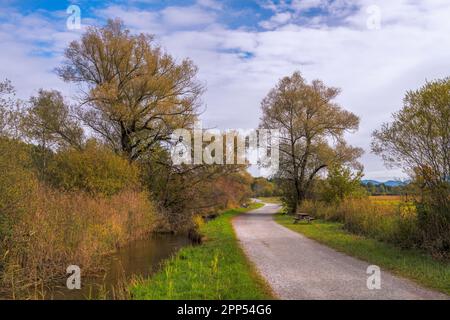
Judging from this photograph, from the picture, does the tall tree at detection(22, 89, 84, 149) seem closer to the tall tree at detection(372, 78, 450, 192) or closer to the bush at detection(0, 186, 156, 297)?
the bush at detection(0, 186, 156, 297)

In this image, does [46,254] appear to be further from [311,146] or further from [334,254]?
[311,146]

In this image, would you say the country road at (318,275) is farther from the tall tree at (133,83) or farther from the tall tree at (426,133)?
the tall tree at (133,83)

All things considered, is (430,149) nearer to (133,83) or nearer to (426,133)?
(426,133)

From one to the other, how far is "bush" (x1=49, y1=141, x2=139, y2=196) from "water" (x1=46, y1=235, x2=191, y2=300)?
3.66m

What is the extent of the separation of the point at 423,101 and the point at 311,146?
983 inches

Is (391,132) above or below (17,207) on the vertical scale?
above

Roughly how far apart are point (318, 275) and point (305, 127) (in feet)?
95.4

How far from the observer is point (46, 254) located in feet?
39.9

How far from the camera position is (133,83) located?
28.4 meters

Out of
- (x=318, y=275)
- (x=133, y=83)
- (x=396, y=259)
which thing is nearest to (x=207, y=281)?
(x=318, y=275)

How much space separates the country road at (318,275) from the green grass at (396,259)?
42 centimetres

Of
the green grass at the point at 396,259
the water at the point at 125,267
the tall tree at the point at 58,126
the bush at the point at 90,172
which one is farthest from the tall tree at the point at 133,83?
the green grass at the point at 396,259

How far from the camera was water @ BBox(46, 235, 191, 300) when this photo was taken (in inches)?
413
